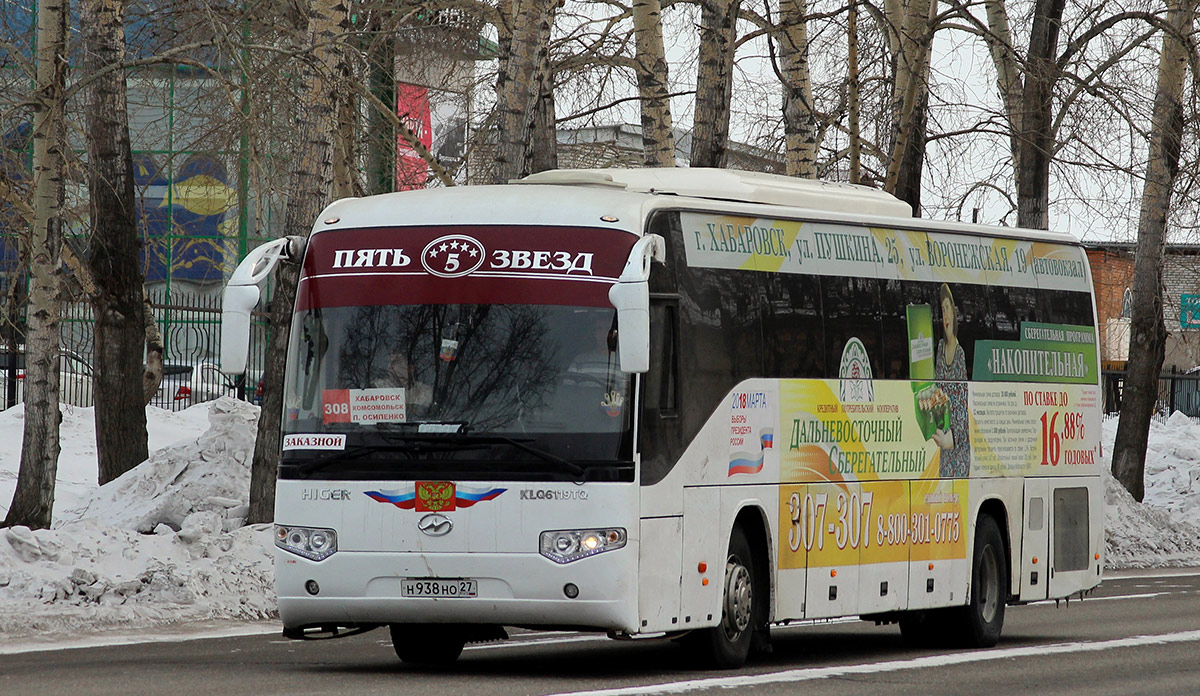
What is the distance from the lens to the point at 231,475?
68.6 ft

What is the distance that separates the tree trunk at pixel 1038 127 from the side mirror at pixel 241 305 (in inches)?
594

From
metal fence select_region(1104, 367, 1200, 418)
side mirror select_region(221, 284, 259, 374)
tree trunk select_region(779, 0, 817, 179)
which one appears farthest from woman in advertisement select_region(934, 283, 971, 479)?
metal fence select_region(1104, 367, 1200, 418)

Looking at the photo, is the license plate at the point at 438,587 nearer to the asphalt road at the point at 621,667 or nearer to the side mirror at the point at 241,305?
the asphalt road at the point at 621,667

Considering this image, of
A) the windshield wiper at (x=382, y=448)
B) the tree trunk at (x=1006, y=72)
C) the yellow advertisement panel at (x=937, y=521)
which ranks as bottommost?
the yellow advertisement panel at (x=937, y=521)

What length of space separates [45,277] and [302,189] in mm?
2749

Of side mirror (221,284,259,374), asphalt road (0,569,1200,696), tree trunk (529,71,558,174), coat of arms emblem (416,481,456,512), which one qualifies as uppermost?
tree trunk (529,71,558,174)

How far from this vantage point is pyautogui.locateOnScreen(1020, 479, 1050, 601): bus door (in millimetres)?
15344

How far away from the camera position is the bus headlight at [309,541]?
11227 mm

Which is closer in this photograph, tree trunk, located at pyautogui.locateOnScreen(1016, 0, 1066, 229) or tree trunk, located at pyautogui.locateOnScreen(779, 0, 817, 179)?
tree trunk, located at pyautogui.locateOnScreen(779, 0, 817, 179)

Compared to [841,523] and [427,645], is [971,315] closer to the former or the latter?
[841,523]

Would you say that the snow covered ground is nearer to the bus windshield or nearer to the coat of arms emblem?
the bus windshield

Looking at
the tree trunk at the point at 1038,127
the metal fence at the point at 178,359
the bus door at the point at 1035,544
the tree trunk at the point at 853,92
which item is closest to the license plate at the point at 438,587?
the bus door at the point at 1035,544

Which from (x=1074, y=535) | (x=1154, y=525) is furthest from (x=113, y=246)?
(x=1154, y=525)

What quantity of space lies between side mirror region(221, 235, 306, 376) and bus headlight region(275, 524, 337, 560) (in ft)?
3.42
